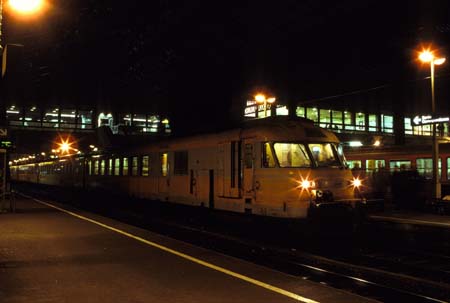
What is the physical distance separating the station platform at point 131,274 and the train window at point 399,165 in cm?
1746

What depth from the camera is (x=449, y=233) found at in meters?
13.9

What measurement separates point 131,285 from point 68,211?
12278 millimetres

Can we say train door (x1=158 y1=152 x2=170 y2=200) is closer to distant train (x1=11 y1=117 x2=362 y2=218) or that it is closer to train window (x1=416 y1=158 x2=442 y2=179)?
distant train (x1=11 y1=117 x2=362 y2=218)

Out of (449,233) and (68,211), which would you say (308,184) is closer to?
(449,233)

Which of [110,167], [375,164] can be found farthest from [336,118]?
[110,167]

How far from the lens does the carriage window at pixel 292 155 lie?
1266 cm

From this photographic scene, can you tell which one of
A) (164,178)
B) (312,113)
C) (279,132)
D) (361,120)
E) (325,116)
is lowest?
(164,178)

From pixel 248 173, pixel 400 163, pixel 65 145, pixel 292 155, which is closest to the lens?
pixel 292 155

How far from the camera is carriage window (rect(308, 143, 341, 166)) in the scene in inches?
509

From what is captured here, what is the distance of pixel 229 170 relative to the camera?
1429 cm

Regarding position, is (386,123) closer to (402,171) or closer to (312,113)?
(312,113)

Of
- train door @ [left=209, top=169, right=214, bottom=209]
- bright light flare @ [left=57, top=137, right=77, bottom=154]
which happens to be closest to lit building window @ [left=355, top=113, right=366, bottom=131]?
bright light flare @ [left=57, top=137, right=77, bottom=154]

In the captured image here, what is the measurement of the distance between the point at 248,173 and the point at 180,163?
14.9ft

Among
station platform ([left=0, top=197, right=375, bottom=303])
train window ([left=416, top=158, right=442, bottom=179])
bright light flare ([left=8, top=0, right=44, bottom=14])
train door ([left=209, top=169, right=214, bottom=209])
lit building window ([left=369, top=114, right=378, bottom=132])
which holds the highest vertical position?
lit building window ([left=369, top=114, right=378, bottom=132])
